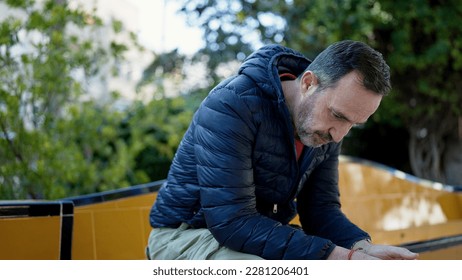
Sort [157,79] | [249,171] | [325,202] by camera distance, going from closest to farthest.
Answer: [249,171]
[325,202]
[157,79]

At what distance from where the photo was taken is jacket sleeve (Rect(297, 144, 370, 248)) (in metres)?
2.40

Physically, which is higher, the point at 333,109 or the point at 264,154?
the point at 333,109

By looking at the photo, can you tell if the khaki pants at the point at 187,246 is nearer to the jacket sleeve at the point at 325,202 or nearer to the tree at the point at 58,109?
the jacket sleeve at the point at 325,202

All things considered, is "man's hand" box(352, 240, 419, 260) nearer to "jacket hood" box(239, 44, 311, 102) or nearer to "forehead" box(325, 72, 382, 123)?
"forehead" box(325, 72, 382, 123)

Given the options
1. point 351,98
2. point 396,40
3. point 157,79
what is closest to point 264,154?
point 351,98

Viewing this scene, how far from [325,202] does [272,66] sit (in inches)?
25.1

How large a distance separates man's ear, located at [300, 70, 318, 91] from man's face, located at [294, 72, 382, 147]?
1 cm

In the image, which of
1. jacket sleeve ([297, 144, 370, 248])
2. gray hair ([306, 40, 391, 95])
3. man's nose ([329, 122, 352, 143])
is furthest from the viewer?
jacket sleeve ([297, 144, 370, 248])

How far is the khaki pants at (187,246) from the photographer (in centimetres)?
206

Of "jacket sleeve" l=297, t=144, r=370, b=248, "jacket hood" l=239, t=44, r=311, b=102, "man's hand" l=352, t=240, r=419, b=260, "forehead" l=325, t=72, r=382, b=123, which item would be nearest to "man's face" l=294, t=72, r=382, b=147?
"forehead" l=325, t=72, r=382, b=123

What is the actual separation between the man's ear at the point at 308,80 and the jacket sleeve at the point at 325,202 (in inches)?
15.5

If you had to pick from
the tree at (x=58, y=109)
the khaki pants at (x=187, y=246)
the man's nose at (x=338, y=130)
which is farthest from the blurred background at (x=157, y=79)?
the man's nose at (x=338, y=130)

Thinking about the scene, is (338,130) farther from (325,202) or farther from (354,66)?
(325,202)

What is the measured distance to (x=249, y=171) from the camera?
A: 6.66 ft
